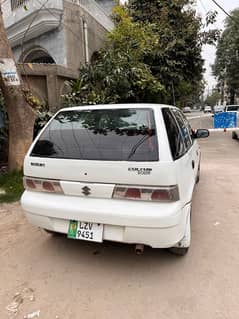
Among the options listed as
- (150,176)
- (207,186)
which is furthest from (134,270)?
(207,186)

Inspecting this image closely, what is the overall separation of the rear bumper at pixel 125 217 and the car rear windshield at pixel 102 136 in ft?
1.36

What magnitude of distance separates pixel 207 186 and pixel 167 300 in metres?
3.19

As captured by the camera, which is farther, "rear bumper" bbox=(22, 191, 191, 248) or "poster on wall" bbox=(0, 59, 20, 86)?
"poster on wall" bbox=(0, 59, 20, 86)

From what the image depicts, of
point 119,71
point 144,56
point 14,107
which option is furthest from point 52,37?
point 14,107

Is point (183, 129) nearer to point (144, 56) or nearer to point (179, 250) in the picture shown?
point (179, 250)

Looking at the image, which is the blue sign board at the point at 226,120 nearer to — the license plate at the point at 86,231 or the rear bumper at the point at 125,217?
the rear bumper at the point at 125,217

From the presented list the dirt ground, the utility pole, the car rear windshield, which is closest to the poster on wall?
the utility pole

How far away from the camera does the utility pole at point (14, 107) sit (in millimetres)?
4609

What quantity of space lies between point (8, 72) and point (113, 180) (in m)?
3.57

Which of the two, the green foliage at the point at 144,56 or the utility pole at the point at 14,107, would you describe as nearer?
the utility pole at the point at 14,107

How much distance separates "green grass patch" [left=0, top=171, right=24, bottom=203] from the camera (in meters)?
4.39

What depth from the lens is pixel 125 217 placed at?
214cm

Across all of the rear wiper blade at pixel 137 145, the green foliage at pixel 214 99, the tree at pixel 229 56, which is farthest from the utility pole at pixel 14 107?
the green foliage at pixel 214 99

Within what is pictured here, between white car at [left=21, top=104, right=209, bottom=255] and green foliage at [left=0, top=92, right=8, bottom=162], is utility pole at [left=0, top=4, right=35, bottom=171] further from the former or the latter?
white car at [left=21, top=104, right=209, bottom=255]
